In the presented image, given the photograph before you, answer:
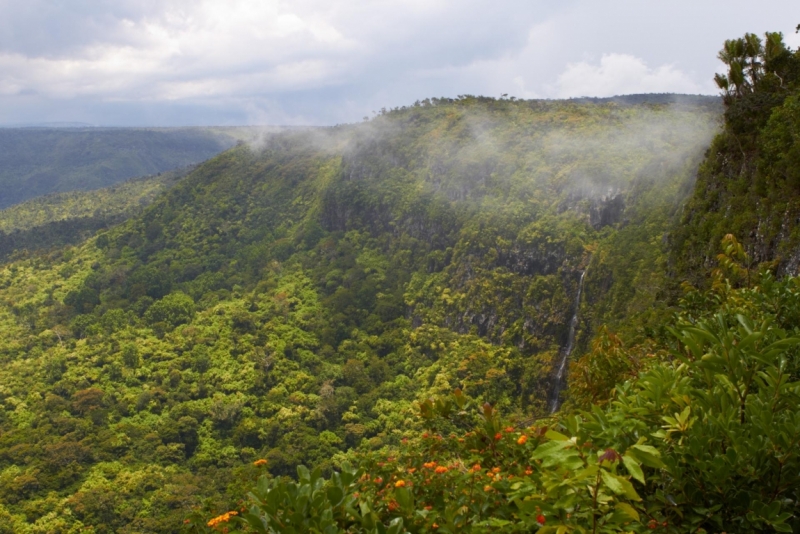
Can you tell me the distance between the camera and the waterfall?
31.7 metres

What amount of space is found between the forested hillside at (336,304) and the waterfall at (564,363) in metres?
0.44

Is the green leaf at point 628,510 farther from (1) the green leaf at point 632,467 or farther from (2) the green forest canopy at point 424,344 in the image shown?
(1) the green leaf at point 632,467

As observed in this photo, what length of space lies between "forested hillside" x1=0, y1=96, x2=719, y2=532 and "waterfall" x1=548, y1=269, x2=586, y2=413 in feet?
1.45

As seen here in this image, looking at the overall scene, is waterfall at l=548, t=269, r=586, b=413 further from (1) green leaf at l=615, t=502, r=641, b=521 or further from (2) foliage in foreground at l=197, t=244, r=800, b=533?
(1) green leaf at l=615, t=502, r=641, b=521

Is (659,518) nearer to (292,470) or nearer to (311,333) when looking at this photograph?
(292,470)

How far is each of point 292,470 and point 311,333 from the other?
57.8ft

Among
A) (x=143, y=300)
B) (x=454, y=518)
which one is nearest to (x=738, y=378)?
(x=454, y=518)

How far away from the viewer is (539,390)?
3300cm

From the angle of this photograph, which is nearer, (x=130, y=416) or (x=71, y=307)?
(x=130, y=416)

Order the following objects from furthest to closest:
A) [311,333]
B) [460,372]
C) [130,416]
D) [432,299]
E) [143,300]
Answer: [143,300]
[311,333]
[432,299]
[130,416]
[460,372]

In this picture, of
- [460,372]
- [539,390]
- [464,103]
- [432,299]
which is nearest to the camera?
[539,390]

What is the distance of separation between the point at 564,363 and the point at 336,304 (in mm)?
24373

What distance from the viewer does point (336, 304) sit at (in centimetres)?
5181

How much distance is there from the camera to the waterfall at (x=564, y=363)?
3166 centimetres
